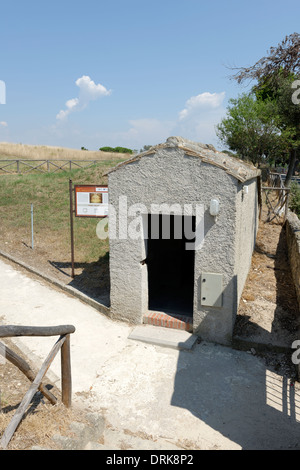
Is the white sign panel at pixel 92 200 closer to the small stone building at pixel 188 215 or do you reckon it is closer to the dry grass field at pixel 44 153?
the small stone building at pixel 188 215

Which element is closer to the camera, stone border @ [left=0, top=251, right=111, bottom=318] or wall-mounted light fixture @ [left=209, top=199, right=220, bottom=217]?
wall-mounted light fixture @ [left=209, top=199, right=220, bottom=217]

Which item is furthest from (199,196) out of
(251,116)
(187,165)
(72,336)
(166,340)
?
(251,116)

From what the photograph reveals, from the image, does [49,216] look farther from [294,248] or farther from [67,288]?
[294,248]

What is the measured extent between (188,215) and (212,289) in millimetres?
1493

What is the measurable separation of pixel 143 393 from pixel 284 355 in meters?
2.68

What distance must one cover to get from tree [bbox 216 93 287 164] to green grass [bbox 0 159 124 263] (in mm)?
10771

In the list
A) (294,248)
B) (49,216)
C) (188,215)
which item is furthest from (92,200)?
(49,216)

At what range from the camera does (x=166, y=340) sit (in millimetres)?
6562

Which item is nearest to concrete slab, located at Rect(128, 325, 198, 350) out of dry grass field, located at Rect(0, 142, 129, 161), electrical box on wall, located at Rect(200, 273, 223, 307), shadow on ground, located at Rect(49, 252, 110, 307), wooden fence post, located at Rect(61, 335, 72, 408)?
electrical box on wall, located at Rect(200, 273, 223, 307)

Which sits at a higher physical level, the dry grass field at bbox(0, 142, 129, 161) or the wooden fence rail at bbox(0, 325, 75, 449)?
the dry grass field at bbox(0, 142, 129, 161)

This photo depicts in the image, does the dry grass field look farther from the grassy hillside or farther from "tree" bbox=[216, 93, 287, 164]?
the grassy hillside

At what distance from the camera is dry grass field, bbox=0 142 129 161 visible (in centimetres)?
3431
